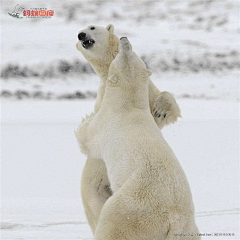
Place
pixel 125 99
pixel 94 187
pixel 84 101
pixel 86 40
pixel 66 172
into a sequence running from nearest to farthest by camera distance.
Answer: pixel 125 99, pixel 94 187, pixel 86 40, pixel 66 172, pixel 84 101

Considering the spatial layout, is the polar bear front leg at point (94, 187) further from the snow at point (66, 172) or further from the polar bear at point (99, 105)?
the snow at point (66, 172)

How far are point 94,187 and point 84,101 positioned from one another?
41.1 feet

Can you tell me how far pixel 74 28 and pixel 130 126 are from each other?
23865 mm

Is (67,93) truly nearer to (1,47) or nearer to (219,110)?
(219,110)

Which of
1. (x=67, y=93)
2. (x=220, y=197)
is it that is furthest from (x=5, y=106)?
(x=220, y=197)

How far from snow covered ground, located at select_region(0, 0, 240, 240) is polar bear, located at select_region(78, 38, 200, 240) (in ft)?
4.40

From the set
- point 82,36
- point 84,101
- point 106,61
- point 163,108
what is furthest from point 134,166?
point 84,101

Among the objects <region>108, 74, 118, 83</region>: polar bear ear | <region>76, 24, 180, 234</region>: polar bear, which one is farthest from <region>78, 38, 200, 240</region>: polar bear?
<region>76, 24, 180, 234</region>: polar bear

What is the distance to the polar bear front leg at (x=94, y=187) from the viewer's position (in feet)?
8.14

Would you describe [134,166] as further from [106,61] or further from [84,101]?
[84,101]

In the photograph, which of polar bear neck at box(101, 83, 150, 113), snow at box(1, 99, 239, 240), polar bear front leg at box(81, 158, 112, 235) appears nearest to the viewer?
polar bear neck at box(101, 83, 150, 113)

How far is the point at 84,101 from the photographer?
15.0m

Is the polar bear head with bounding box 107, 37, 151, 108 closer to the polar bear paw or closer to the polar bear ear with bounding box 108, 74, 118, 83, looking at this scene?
the polar bear ear with bounding box 108, 74, 118, 83

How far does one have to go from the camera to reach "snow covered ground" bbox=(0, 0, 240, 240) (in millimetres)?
4293
